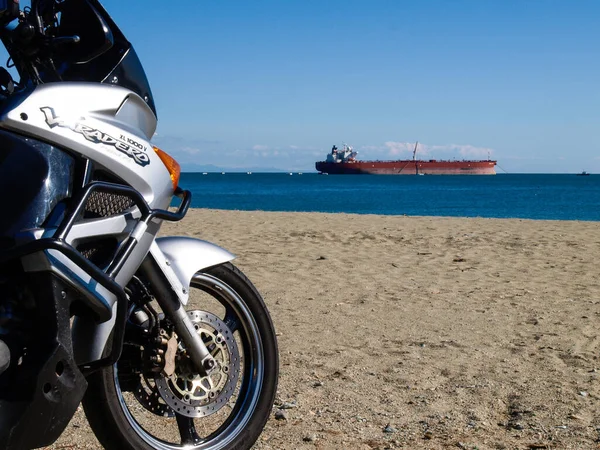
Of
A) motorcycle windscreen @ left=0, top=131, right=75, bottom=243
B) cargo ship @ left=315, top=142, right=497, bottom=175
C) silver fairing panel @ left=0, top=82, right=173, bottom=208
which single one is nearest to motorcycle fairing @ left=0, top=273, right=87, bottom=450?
motorcycle windscreen @ left=0, top=131, right=75, bottom=243

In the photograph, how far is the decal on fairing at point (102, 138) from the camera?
229 cm

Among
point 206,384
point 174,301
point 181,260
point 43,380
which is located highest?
point 181,260

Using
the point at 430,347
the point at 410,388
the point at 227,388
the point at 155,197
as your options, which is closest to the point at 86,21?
the point at 155,197

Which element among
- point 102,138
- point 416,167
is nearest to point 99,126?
point 102,138

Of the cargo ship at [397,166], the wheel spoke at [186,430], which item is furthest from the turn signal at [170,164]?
the cargo ship at [397,166]

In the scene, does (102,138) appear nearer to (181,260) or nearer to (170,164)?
(170,164)

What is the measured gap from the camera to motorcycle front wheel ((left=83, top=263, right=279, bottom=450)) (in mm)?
2592

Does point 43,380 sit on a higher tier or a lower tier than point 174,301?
lower

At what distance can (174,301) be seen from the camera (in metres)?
2.74

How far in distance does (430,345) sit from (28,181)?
11.2 feet

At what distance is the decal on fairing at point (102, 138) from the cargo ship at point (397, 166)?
106784 mm

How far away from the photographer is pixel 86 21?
252cm

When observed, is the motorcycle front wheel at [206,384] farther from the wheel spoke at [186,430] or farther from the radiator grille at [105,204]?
the radiator grille at [105,204]

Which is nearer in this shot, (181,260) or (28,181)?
(28,181)
